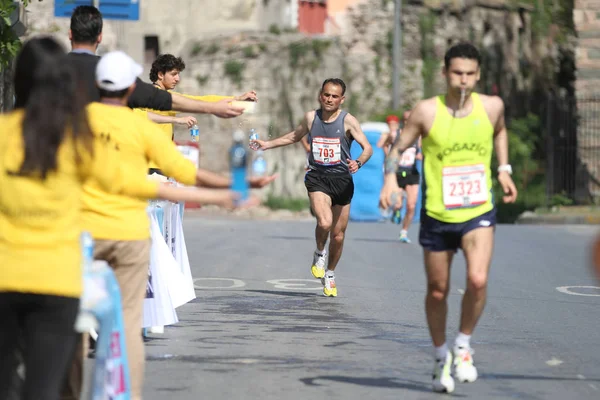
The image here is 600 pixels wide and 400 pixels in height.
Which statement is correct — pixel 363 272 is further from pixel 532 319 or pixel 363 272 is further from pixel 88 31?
pixel 88 31

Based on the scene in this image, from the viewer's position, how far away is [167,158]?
6.20 metres

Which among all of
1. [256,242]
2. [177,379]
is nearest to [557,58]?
[256,242]

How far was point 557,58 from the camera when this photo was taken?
164ft

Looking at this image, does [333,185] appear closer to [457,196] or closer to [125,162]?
[457,196]

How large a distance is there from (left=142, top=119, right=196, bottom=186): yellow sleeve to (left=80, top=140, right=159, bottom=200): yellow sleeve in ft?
0.32

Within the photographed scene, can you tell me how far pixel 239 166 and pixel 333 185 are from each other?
289 inches

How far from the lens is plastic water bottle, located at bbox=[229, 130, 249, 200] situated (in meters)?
5.68

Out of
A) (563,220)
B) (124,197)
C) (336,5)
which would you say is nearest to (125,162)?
(124,197)

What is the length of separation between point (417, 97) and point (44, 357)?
39.7 m

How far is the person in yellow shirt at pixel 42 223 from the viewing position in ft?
16.8

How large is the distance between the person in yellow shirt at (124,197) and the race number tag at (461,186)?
1840 mm

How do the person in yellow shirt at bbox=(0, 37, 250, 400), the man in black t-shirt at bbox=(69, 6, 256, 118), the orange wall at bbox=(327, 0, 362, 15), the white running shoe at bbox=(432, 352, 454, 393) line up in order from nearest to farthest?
the person in yellow shirt at bbox=(0, 37, 250, 400)
the man in black t-shirt at bbox=(69, 6, 256, 118)
the white running shoe at bbox=(432, 352, 454, 393)
the orange wall at bbox=(327, 0, 362, 15)

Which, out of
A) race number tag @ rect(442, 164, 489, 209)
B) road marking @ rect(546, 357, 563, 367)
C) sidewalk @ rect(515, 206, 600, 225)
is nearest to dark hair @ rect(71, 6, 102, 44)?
race number tag @ rect(442, 164, 489, 209)

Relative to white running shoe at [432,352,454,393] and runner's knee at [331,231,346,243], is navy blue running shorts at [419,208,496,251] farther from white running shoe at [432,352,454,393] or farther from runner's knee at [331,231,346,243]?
runner's knee at [331,231,346,243]
